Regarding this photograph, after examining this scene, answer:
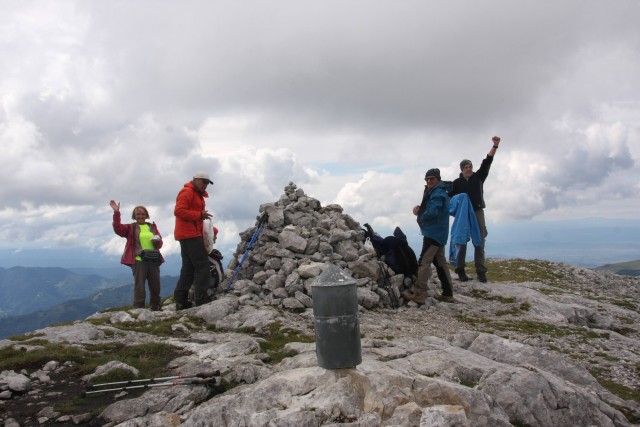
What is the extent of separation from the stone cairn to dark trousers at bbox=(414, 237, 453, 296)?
0.96 meters

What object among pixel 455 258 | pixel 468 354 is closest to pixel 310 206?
pixel 455 258

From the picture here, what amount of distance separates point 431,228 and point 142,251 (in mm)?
11078

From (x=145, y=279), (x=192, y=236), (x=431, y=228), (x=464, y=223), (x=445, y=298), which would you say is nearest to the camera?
(x=192, y=236)

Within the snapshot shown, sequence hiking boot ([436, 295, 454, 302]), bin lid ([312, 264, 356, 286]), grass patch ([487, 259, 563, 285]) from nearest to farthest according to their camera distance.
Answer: bin lid ([312, 264, 356, 286]) < hiking boot ([436, 295, 454, 302]) < grass patch ([487, 259, 563, 285])

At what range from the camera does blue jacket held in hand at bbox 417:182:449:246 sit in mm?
16091

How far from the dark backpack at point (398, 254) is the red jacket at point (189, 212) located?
7411 millimetres

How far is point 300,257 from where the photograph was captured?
18281mm

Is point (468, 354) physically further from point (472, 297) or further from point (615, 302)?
point (615, 302)

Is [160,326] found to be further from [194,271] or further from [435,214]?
[435,214]

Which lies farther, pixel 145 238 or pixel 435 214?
pixel 145 238

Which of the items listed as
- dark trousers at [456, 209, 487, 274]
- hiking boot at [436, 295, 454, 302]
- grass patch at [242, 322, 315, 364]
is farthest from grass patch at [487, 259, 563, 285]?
grass patch at [242, 322, 315, 364]

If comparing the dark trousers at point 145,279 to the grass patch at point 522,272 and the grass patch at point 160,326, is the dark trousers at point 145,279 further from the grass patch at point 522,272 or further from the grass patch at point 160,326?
the grass patch at point 522,272

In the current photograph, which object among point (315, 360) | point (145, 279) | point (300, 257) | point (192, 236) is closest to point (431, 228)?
point (300, 257)

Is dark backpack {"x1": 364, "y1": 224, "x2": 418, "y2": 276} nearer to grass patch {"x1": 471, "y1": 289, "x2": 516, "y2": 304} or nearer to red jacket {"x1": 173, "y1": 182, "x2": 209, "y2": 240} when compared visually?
grass patch {"x1": 471, "y1": 289, "x2": 516, "y2": 304}
